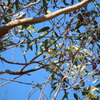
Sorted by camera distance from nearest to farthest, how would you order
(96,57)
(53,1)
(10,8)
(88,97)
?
(88,97) → (96,57) → (10,8) → (53,1)

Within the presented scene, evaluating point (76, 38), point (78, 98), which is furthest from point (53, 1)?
point (78, 98)

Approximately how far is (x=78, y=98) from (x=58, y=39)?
0.36m

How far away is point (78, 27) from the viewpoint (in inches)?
71.6

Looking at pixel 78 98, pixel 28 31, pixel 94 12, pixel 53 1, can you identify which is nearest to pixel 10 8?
pixel 28 31

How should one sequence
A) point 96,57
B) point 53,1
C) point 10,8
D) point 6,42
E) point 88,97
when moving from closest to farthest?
1. point 88,97
2. point 96,57
3. point 10,8
4. point 6,42
5. point 53,1

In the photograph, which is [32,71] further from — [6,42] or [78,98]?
[78,98]

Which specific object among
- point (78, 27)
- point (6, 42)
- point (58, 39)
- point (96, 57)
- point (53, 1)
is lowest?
point (96, 57)

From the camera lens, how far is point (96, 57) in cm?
151

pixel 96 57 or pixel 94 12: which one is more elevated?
pixel 94 12

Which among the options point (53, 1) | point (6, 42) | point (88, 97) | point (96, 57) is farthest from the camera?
point (53, 1)

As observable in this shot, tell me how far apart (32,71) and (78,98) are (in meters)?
0.42

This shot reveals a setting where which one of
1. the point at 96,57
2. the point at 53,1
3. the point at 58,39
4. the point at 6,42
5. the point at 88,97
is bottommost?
the point at 88,97

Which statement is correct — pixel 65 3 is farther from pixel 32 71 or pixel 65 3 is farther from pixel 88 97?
pixel 88 97

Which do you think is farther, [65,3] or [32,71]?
[65,3]
